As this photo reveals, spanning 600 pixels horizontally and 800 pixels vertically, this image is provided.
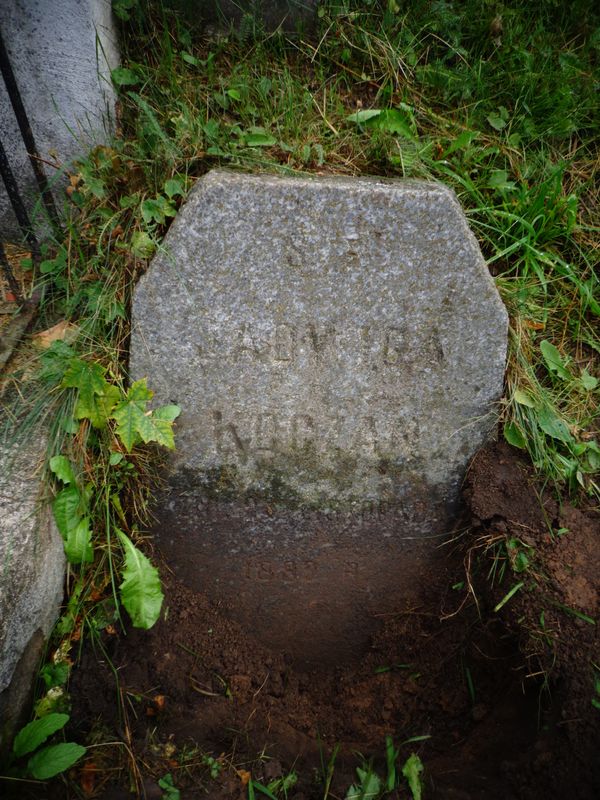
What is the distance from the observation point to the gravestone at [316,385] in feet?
5.52

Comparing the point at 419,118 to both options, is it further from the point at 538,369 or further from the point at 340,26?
the point at 538,369

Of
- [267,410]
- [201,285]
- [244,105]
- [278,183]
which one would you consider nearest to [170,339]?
[201,285]

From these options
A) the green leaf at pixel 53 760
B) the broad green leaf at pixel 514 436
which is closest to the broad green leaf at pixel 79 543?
the green leaf at pixel 53 760

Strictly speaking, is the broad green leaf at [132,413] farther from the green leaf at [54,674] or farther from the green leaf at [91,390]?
the green leaf at [54,674]

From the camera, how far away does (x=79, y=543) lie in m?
1.68

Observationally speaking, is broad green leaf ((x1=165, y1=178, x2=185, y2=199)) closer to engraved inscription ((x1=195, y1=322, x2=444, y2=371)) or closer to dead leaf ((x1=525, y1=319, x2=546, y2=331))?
engraved inscription ((x1=195, y1=322, x2=444, y2=371))

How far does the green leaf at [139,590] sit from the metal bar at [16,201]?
111cm

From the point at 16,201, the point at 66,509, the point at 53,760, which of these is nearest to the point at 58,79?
the point at 16,201

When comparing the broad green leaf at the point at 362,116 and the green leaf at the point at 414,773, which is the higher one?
the broad green leaf at the point at 362,116

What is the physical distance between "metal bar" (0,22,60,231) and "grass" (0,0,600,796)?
0.23ft

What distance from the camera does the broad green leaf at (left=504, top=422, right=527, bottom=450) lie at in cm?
190

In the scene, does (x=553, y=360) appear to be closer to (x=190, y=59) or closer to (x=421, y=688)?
(x=421, y=688)

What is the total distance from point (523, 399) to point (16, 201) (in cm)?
185

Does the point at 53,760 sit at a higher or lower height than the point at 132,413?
lower
